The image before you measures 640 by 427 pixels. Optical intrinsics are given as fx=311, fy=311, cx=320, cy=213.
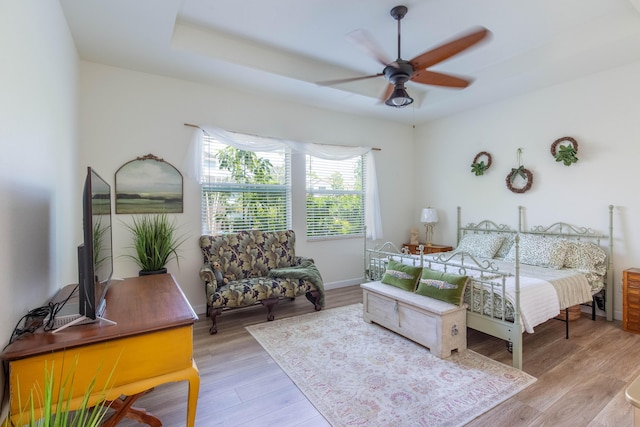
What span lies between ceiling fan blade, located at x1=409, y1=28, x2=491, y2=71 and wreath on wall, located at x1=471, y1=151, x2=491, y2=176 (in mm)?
2760

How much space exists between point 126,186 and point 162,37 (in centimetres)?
163

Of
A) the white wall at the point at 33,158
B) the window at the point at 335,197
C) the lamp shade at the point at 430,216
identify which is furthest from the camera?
the lamp shade at the point at 430,216

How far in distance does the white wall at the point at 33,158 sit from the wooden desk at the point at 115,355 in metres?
0.15

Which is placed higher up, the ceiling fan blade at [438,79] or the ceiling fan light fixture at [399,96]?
the ceiling fan blade at [438,79]

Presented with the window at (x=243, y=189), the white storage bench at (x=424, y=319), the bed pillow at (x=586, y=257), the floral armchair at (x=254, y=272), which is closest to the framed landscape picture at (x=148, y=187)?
the window at (x=243, y=189)

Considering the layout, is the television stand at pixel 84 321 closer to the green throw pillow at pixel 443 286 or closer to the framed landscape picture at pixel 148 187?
the framed landscape picture at pixel 148 187

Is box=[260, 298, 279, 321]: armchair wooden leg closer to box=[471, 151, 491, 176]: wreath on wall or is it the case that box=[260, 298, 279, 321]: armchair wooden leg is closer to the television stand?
the television stand

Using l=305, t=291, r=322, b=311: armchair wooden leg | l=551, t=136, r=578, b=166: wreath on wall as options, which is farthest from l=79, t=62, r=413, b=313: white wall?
l=551, t=136, r=578, b=166: wreath on wall

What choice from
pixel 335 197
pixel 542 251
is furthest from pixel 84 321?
pixel 542 251

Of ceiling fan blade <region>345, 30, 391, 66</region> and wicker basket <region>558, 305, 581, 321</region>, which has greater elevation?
ceiling fan blade <region>345, 30, 391, 66</region>

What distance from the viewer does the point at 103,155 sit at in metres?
3.36

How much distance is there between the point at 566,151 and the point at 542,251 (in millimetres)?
1274

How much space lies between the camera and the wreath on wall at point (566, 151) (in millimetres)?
3775

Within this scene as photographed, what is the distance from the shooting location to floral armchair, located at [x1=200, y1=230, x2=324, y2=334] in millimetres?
3348
